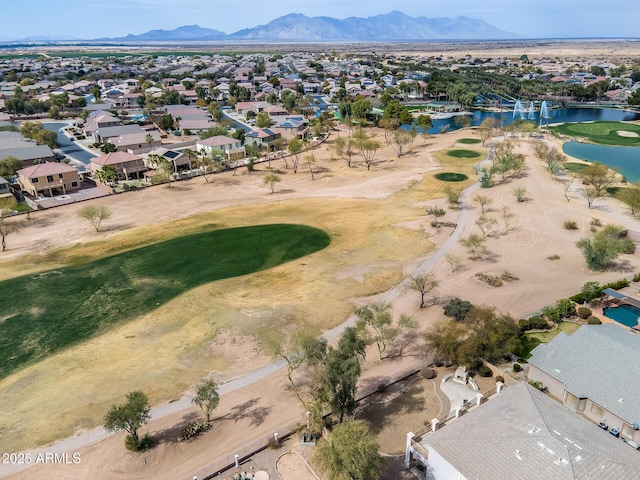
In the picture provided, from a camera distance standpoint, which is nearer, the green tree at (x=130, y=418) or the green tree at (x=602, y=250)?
the green tree at (x=130, y=418)

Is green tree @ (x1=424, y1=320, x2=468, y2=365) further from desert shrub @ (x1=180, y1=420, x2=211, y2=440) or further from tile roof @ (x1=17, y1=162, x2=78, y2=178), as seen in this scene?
tile roof @ (x1=17, y1=162, x2=78, y2=178)

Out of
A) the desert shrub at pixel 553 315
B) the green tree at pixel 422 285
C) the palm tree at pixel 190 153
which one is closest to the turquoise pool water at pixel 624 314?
the desert shrub at pixel 553 315

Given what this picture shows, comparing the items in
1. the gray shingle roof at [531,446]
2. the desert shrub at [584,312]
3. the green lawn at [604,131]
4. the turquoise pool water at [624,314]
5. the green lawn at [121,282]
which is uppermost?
the gray shingle roof at [531,446]

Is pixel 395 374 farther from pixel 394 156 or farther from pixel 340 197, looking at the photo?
pixel 394 156

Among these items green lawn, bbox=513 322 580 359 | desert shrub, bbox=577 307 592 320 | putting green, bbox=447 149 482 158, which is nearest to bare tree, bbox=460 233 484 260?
desert shrub, bbox=577 307 592 320

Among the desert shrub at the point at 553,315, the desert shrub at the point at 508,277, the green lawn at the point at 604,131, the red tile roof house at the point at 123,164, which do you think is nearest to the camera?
the desert shrub at the point at 553,315

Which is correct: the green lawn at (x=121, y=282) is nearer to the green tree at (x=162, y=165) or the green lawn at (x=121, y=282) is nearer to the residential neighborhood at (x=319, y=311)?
the residential neighborhood at (x=319, y=311)

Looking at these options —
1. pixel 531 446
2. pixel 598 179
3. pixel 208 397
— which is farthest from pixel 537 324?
pixel 598 179
